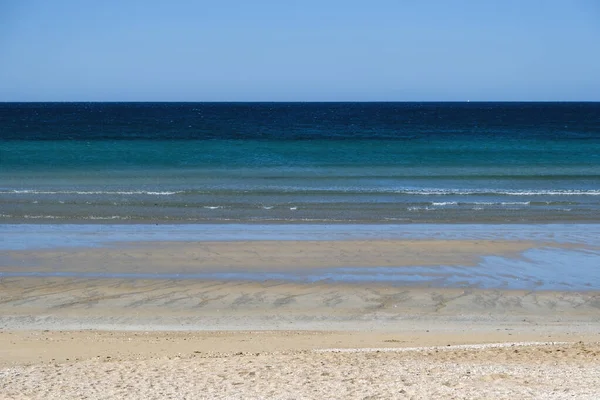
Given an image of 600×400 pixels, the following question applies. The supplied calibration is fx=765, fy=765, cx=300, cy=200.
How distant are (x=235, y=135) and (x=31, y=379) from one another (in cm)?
4922

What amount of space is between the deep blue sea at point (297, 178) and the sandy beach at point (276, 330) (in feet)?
17.6

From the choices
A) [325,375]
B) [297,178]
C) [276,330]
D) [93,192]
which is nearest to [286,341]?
[276,330]

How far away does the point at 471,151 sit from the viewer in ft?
138

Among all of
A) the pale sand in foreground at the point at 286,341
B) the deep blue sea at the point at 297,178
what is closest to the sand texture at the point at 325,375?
the pale sand in foreground at the point at 286,341

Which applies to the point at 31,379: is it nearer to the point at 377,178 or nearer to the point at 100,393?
the point at 100,393

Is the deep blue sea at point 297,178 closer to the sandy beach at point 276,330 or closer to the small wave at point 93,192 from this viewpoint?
the small wave at point 93,192

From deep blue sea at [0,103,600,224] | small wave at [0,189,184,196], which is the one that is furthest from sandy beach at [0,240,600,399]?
small wave at [0,189,184,196]

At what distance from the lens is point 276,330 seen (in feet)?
28.5

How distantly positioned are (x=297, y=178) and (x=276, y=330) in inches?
783

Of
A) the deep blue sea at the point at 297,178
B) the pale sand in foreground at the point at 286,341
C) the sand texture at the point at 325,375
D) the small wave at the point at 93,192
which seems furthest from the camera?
the small wave at the point at 93,192

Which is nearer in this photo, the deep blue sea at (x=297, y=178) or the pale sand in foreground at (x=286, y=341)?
the pale sand in foreground at (x=286, y=341)

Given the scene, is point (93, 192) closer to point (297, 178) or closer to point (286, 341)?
point (297, 178)

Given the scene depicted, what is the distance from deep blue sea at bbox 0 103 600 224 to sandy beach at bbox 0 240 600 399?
17.6 feet

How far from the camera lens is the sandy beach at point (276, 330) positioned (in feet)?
20.8
